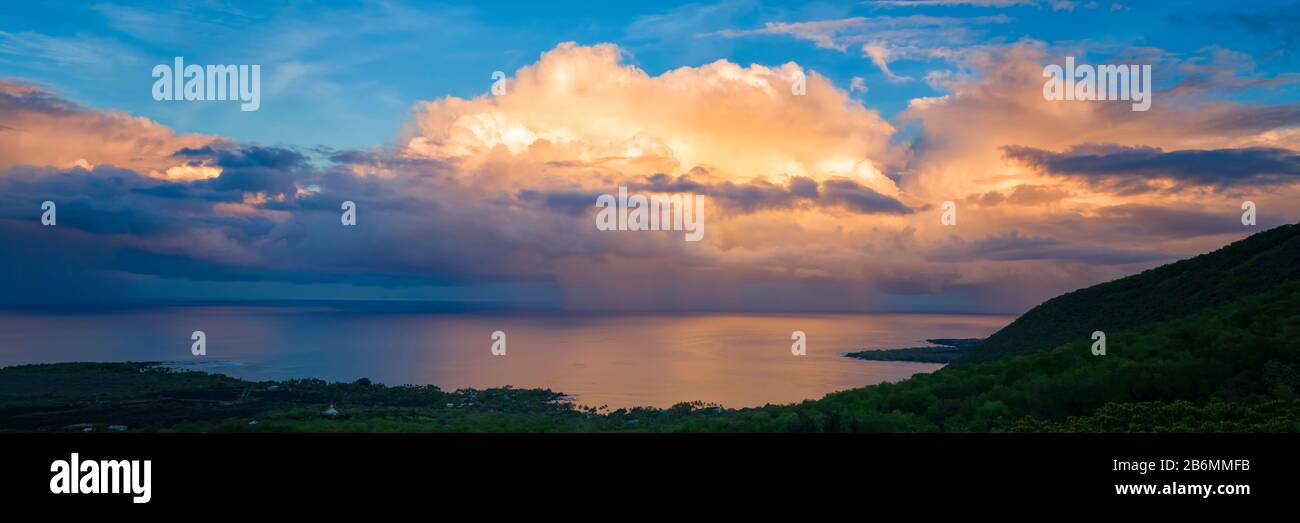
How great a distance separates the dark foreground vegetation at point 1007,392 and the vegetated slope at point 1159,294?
8.5 inches

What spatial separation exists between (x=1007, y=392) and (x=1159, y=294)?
40137 millimetres

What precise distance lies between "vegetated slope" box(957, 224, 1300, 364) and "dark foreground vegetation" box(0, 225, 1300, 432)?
22cm

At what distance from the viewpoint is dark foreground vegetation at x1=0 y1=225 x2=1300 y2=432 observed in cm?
2719

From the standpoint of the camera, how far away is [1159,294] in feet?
202

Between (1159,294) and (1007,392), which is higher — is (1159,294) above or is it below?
above

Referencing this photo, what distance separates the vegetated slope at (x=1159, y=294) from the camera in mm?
51875

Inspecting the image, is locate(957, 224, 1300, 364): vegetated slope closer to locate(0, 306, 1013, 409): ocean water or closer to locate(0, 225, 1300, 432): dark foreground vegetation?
locate(0, 225, 1300, 432): dark foreground vegetation

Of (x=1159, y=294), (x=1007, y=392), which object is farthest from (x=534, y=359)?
(x=1007, y=392)

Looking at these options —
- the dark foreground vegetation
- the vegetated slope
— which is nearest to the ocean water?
the dark foreground vegetation

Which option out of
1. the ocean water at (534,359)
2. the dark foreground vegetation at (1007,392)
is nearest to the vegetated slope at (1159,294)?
the dark foreground vegetation at (1007,392)

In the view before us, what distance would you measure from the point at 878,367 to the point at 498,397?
5078cm

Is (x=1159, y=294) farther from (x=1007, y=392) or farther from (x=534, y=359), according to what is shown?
(x=534, y=359)
